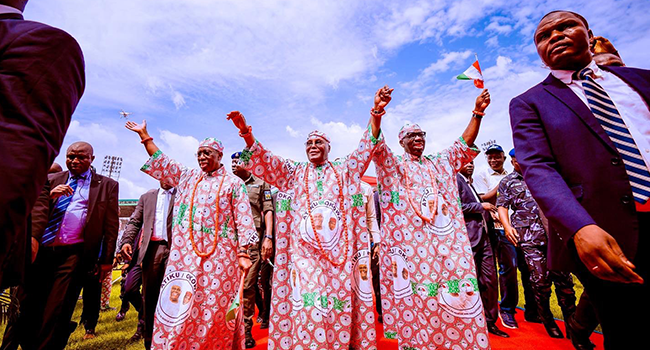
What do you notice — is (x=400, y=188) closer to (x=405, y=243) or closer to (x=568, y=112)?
(x=405, y=243)

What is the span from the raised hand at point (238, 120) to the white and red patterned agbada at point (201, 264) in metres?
0.86

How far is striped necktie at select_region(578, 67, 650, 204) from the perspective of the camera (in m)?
1.20

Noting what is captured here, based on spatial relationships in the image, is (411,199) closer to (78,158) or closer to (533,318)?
(533,318)

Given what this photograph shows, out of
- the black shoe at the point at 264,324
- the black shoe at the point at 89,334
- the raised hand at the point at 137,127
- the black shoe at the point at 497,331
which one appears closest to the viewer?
the raised hand at the point at 137,127

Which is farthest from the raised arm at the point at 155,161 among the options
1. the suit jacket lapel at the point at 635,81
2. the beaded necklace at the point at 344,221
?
the suit jacket lapel at the point at 635,81

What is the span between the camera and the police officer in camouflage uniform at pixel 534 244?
393cm

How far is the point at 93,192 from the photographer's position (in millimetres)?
3779

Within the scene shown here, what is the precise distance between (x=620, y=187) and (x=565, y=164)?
7.6 inches

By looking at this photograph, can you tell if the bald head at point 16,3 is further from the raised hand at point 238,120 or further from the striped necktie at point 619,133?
the striped necktie at point 619,133

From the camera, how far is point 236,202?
371 cm

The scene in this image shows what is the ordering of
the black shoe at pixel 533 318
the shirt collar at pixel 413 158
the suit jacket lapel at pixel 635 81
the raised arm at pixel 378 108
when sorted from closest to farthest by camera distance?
the suit jacket lapel at pixel 635 81 → the raised arm at pixel 378 108 → the shirt collar at pixel 413 158 → the black shoe at pixel 533 318

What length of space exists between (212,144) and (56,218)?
1.79m

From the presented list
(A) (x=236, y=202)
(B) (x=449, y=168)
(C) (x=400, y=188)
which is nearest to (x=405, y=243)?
(C) (x=400, y=188)


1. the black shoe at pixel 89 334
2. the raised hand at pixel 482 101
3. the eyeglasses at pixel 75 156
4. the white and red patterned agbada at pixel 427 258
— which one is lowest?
the black shoe at pixel 89 334
